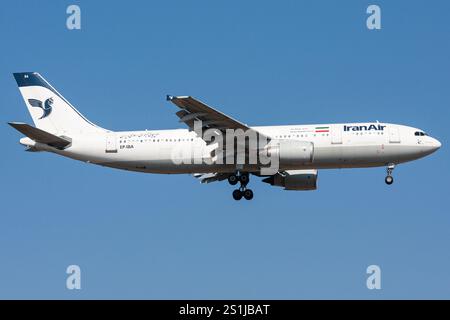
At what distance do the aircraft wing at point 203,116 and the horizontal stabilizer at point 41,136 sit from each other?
7.36 m

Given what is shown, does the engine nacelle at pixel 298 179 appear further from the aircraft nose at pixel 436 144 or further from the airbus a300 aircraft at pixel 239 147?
the aircraft nose at pixel 436 144

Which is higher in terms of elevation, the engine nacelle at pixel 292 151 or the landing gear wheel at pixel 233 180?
the engine nacelle at pixel 292 151

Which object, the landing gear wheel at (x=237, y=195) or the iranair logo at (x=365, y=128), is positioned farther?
the landing gear wheel at (x=237, y=195)

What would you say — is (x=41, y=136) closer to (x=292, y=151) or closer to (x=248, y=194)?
(x=248, y=194)

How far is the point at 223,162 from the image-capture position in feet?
159

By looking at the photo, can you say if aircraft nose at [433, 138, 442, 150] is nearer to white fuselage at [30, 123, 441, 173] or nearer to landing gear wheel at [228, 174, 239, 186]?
white fuselage at [30, 123, 441, 173]

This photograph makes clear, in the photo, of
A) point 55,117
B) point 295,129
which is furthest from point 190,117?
point 55,117

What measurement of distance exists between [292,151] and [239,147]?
3055 millimetres

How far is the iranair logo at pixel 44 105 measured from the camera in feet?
173

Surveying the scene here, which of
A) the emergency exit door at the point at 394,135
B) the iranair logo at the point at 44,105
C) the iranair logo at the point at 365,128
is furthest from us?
the iranair logo at the point at 44,105

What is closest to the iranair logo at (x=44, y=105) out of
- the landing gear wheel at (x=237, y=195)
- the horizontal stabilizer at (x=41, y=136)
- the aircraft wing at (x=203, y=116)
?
the horizontal stabilizer at (x=41, y=136)

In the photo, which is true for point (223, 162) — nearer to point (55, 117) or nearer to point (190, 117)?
point (190, 117)

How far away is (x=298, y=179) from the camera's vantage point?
5128cm

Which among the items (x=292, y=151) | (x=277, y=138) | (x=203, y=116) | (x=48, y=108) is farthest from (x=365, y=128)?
(x=48, y=108)
